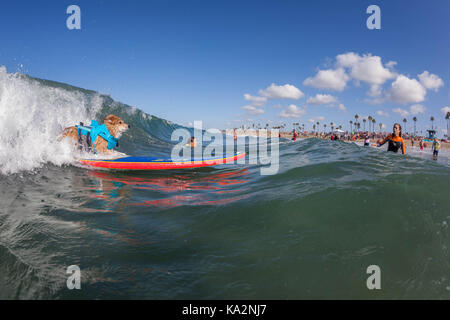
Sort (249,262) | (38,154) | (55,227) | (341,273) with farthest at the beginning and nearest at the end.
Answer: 1. (38,154)
2. (55,227)
3. (249,262)
4. (341,273)

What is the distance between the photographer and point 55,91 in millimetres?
20422

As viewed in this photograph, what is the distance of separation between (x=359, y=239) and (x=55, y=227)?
430 cm

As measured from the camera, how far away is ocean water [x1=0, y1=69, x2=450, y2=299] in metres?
2.18

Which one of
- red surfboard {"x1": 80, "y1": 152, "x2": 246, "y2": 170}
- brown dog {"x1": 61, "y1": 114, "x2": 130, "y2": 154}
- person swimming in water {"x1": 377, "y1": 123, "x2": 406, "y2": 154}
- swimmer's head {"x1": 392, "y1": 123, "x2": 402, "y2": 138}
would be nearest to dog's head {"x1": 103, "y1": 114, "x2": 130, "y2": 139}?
brown dog {"x1": 61, "y1": 114, "x2": 130, "y2": 154}

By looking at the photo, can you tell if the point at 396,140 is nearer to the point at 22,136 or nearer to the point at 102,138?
the point at 102,138

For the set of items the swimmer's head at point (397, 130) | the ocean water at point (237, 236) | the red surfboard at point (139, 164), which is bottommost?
the ocean water at point (237, 236)

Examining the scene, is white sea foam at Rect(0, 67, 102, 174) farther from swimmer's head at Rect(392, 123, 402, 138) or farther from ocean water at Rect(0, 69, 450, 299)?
swimmer's head at Rect(392, 123, 402, 138)

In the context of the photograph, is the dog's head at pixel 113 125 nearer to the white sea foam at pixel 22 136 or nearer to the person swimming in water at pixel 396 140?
the white sea foam at pixel 22 136

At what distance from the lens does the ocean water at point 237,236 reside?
7.14 feet

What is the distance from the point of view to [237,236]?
3172 millimetres

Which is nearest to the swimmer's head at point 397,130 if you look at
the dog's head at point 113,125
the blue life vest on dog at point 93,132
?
the dog's head at point 113,125

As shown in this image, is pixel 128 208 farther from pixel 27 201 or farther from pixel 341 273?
pixel 341 273
